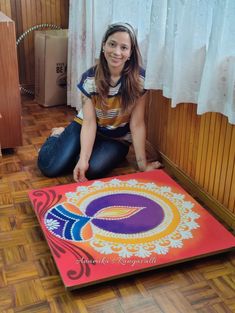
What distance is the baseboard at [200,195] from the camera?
1.65 metres

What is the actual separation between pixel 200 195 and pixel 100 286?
707mm

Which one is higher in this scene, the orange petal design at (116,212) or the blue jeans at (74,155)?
the blue jeans at (74,155)

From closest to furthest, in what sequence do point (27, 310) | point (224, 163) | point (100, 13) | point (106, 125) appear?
point (27, 310), point (224, 163), point (106, 125), point (100, 13)

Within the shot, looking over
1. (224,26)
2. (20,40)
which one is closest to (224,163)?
(224,26)

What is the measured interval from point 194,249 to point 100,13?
1460mm

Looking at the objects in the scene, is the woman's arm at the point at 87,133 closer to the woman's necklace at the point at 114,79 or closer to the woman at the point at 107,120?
the woman at the point at 107,120

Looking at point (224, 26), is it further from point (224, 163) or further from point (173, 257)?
point (173, 257)

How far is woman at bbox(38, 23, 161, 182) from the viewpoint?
1.82m

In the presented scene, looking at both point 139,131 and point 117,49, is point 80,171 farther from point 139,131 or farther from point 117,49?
point 117,49

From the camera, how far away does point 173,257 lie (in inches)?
54.4

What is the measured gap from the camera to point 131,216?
1590 millimetres

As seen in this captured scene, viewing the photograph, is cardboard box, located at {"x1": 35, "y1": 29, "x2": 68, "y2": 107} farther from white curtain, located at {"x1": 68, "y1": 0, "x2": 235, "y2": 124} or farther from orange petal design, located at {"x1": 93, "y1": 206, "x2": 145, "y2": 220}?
orange petal design, located at {"x1": 93, "y1": 206, "x2": 145, "y2": 220}

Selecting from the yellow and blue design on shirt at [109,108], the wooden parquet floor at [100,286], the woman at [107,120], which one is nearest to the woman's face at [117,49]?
the woman at [107,120]

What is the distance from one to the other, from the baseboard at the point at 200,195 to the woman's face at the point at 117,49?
58 centimetres
